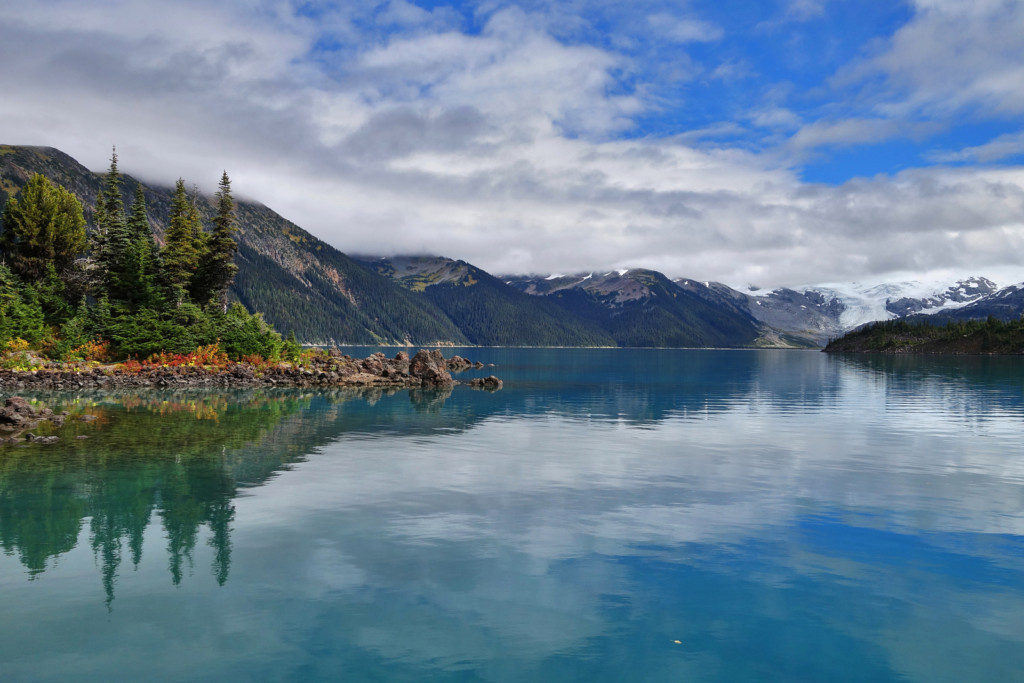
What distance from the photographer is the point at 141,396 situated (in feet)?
222

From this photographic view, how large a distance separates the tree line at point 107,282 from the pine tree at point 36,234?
0.13 meters

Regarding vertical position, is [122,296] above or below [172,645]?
above

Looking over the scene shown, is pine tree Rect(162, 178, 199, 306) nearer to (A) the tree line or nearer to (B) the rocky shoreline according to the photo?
(A) the tree line

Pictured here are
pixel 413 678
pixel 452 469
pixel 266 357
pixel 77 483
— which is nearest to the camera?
pixel 413 678

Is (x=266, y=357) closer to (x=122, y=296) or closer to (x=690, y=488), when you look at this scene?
(x=122, y=296)

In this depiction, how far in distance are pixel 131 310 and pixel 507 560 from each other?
3561 inches

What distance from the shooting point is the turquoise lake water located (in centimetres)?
1390

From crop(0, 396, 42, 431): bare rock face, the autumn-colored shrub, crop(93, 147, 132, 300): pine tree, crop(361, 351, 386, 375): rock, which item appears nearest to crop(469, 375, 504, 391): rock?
crop(361, 351, 386, 375): rock

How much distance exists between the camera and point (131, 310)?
9275 cm

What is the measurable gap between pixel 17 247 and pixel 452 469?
86.9m

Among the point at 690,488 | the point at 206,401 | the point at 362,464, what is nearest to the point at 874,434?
the point at 690,488

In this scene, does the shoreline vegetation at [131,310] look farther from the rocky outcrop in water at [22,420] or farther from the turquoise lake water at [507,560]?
the turquoise lake water at [507,560]

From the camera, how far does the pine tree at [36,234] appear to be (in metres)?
89.3

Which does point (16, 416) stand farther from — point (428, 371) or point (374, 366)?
point (374, 366)
